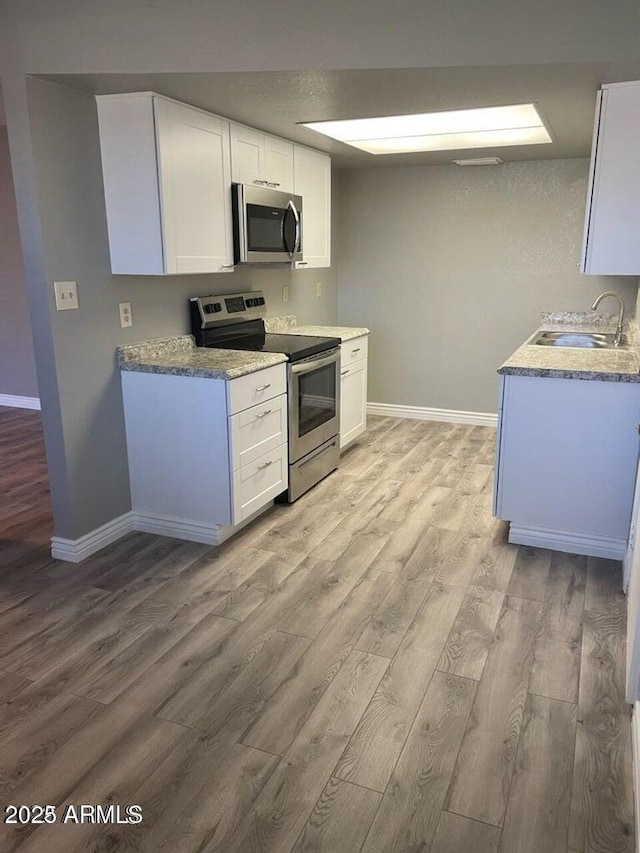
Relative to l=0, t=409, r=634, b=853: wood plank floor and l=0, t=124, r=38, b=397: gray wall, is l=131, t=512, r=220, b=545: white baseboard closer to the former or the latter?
l=0, t=409, r=634, b=853: wood plank floor

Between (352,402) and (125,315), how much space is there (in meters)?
1.93

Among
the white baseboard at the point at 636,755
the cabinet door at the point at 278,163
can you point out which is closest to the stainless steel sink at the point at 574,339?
the cabinet door at the point at 278,163

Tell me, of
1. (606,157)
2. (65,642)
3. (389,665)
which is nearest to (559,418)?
(606,157)

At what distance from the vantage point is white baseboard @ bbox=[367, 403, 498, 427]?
545 cm

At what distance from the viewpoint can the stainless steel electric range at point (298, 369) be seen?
3686mm

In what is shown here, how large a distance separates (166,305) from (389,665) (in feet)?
7.29

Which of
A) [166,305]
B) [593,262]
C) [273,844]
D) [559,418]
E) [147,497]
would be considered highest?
[593,262]

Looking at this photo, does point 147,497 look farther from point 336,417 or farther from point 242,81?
point 242,81

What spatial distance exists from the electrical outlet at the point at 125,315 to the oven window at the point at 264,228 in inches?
30.8

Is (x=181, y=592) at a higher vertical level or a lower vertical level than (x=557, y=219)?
lower

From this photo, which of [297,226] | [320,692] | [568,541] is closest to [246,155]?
[297,226]

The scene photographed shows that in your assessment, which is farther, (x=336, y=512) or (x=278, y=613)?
(x=336, y=512)

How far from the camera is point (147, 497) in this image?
3373 millimetres

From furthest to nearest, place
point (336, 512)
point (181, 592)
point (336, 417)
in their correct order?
point (336, 417)
point (336, 512)
point (181, 592)
